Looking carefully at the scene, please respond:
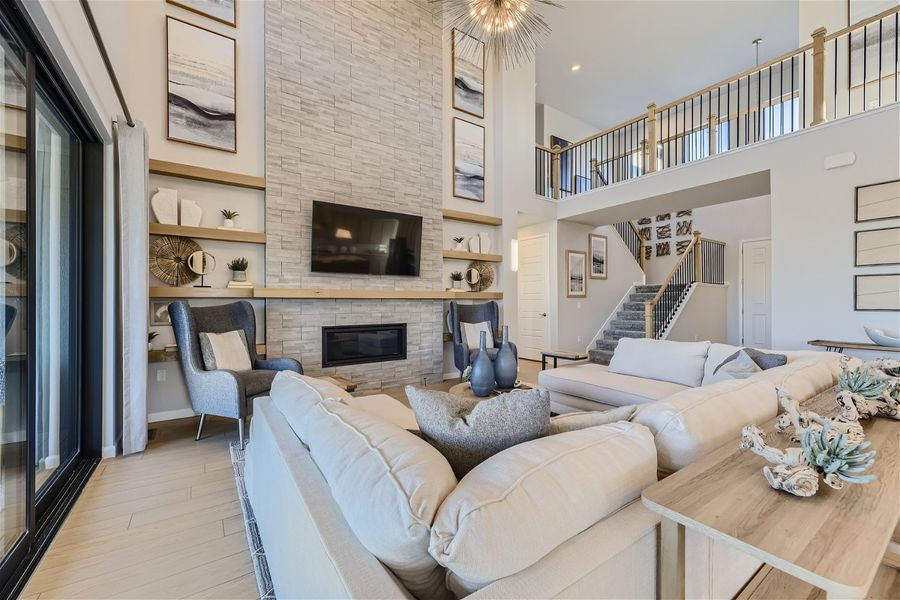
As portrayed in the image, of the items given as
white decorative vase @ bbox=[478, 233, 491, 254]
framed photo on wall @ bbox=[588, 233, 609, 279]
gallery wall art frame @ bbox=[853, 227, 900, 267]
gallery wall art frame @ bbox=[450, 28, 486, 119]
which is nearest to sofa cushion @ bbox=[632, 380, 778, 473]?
gallery wall art frame @ bbox=[853, 227, 900, 267]

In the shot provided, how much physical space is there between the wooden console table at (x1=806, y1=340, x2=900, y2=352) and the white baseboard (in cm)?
602

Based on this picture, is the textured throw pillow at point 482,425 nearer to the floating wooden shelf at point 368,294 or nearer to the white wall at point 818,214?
the floating wooden shelf at point 368,294

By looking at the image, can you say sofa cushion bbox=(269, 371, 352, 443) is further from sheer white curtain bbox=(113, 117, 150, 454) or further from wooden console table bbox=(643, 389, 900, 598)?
sheer white curtain bbox=(113, 117, 150, 454)

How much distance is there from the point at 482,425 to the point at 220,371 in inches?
103

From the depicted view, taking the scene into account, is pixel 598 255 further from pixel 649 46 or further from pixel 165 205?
pixel 165 205

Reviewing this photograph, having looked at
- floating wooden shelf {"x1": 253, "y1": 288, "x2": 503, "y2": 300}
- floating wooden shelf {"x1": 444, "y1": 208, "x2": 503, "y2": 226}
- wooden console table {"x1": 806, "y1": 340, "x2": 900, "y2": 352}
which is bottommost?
wooden console table {"x1": 806, "y1": 340, "x2": 900, "y2": 352}

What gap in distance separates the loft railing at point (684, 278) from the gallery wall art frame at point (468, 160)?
11.2 feet

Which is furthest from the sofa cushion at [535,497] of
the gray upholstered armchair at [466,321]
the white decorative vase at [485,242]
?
the white decorative vase at [485,242]

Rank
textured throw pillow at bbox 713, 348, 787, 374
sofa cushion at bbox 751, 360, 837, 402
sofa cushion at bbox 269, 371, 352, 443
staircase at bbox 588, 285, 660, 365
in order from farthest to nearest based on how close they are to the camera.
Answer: staircase at bbox 588, 285, 660, 365 → textured throw pillow at bbox 713, 348, 787, 374 → sofa cushion at bbox 751, 360, 837, 402 → sofa cushion at bbox 269, 371, 352, 443

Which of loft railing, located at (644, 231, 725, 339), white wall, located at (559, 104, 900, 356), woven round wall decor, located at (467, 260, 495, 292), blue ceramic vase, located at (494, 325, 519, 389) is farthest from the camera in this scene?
loft railing, located at (644, 231, 725, 339)

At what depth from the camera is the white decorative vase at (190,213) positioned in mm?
3543

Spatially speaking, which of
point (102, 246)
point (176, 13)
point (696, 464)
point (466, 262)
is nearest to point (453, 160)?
point (466, 262)

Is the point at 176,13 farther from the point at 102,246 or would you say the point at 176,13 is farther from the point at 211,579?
the point at 211,579

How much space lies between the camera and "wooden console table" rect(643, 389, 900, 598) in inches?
27.0
